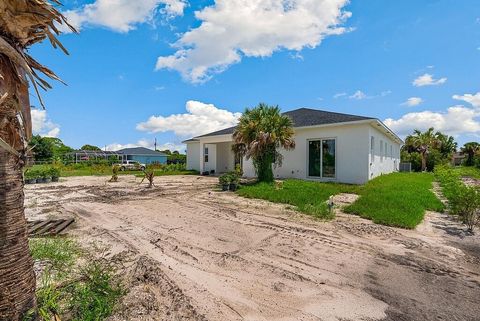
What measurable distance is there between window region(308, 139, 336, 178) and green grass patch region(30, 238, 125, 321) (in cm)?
1271

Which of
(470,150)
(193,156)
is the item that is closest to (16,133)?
(193,156)

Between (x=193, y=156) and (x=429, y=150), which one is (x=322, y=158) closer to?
(x=193, y=156)

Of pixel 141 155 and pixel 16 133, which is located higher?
pixel 141 155

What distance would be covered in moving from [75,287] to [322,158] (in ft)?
44.6

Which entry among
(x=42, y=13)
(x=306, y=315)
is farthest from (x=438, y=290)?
(x=42, y=13)

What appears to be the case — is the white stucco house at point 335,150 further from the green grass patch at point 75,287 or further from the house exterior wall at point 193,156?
the green grass patch at point 75,287

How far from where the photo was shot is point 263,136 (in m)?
12.3

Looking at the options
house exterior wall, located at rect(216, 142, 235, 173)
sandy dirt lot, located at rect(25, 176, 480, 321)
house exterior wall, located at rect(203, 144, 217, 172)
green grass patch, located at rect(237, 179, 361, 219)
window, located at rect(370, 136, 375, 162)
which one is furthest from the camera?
house exterior wall, located at rect(216, 142, 235, 173)

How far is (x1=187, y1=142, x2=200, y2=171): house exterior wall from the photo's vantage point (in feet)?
85.3

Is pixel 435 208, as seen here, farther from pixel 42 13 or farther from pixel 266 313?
pixel 42 13

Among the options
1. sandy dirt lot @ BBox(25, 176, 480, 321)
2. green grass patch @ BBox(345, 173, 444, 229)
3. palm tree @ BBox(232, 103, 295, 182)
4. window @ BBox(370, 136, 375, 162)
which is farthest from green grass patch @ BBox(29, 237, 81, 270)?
window @ BBox(370, 136, 375, 162)

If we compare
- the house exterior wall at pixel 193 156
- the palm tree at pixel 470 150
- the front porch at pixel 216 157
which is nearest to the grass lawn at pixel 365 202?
the front porch at pixel 216 157

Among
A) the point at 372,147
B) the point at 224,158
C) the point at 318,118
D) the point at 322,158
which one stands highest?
the point at 318,118

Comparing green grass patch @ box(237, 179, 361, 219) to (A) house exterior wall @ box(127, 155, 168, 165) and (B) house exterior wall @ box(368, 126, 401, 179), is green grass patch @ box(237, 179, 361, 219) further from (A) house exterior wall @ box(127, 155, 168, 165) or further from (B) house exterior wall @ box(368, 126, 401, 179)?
(A) house exterior wall @ box(127, 155, 168, 165)
